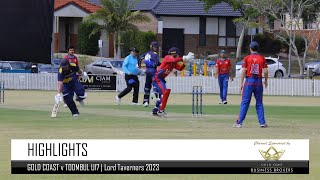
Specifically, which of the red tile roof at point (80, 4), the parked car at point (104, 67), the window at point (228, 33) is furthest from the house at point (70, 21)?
the parked car at point (104, 67)

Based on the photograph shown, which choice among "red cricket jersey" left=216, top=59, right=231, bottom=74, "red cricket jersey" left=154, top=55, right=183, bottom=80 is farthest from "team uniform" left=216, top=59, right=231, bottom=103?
"red cricket jersey" left=154, top=55, right=183, bottom=80

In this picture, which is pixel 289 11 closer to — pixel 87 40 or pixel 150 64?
pixel 87 40

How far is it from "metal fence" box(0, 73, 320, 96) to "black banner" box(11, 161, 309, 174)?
108ft

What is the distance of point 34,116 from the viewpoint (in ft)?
86.8

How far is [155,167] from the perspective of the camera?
1301 cm

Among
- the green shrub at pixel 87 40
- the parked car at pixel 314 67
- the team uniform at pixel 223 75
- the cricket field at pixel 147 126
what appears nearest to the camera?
the cricket field at pixel 147 126

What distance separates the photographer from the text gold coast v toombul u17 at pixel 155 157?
13055 millimetres

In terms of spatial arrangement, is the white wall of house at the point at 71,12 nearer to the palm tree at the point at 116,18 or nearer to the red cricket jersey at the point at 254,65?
the palm tree at the point at 116,18

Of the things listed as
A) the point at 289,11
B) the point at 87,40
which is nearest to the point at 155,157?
the point at 289,11

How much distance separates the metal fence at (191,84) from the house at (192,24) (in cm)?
3386

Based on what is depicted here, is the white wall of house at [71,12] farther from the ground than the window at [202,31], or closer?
farther from the ground

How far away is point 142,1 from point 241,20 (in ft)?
51.5

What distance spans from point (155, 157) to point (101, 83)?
33399mm

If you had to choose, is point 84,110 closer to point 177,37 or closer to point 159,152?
point 159,152
